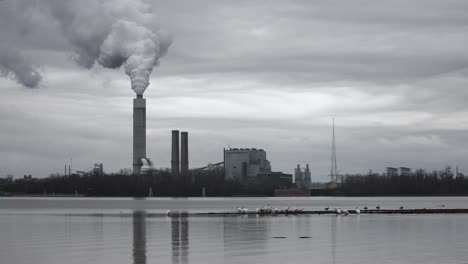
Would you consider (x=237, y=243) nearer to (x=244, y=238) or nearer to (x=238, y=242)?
(x=238, y=242)

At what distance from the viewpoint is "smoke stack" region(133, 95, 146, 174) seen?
502 feet

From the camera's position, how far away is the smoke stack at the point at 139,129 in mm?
153000

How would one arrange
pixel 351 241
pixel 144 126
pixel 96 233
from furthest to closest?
pixel 144 126, pixel 96 233, pixel 351 241

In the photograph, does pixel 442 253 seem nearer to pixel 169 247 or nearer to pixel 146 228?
pixel 169 247

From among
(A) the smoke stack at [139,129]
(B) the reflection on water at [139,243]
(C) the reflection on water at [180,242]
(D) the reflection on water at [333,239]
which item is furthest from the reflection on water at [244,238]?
(A) the smoke stack at [139,129]

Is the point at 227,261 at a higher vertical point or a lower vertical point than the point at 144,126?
Answer: lower

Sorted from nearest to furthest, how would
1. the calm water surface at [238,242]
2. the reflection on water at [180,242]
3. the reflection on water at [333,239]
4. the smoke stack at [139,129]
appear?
the reflection on water at [180,242] < the calm water surface at [238,242] < the reflection on water at [333,239] < the smoke stack at [139,129]

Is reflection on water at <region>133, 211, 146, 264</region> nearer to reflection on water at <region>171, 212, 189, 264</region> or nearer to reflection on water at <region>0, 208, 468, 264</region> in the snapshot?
reflection on water at <region>0, 208, 468, 264</region>

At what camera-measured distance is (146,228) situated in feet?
187

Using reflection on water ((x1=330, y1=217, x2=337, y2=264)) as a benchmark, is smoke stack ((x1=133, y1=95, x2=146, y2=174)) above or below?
above

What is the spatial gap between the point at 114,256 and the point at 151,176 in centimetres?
15539

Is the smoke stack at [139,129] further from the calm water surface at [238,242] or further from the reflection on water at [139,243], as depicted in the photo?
the reflection on water at [139,243]

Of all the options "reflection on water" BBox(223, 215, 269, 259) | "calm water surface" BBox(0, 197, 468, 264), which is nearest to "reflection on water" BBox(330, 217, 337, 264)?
"calm water surface" BBox(0, 197, 468, 264)

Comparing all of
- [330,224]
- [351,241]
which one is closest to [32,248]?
[351,241]
